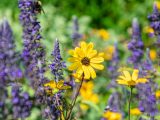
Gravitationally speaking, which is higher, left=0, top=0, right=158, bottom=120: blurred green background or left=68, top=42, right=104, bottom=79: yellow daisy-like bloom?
left=0, top=0, right=158, bottom=120: blurred green background

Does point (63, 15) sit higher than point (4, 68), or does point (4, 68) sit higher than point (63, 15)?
point (63, 15)

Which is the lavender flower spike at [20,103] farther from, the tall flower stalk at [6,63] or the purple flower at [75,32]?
the purple flower at [75,32]

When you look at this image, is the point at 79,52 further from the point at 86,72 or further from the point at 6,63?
the point at 6,63

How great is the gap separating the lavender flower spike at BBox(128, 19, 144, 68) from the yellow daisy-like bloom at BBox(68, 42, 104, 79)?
1689 mm

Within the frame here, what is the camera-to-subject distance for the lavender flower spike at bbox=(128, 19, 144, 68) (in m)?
5.22

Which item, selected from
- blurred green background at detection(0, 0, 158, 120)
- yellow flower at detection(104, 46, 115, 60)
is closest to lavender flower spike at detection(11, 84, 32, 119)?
yellow flower at detection(104, 46, 115, 60)

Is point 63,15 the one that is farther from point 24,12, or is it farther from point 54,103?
point 54,103

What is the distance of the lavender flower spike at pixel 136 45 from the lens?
5.22 m

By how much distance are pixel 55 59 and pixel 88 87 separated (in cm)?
323

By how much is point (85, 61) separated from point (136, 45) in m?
1.84

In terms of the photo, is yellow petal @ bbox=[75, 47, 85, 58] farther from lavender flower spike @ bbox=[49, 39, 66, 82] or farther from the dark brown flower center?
lavender flower spike @ bbox=[49, 39, 66, 82]

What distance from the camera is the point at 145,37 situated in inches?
392

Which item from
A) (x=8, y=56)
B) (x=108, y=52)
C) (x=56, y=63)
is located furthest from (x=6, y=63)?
(x=108, y=52)

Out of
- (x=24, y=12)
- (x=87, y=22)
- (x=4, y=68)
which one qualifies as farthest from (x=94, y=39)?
(x=24, y=12)
